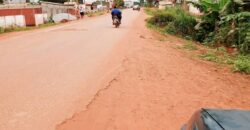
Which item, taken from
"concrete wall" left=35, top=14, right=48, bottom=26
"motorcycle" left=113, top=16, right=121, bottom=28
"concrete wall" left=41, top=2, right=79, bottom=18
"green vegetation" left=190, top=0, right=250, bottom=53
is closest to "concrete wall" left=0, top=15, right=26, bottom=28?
"concrete wall" left=35, top=14, right=48, bottom=26

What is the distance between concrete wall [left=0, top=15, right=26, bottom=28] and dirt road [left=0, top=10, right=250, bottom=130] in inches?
991

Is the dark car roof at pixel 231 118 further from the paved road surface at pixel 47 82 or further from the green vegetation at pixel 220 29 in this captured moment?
the green vegetation at pixel 220 29

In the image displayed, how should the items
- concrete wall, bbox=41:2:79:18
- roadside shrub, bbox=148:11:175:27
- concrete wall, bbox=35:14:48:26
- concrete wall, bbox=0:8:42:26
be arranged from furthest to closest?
concrete wall, bbox=41:2:79:18 → concrete wall, bbox=35:14:48:26 → concrete wall, bbox=0:8:42:26 → roadside shrub, bbox=148:11:175:27

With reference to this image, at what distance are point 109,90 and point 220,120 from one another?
15.8ft

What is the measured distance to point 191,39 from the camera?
20938mm

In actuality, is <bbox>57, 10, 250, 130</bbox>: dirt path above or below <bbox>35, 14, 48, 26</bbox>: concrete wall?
above

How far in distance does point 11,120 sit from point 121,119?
178cm

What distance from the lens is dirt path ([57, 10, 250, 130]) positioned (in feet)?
18.4

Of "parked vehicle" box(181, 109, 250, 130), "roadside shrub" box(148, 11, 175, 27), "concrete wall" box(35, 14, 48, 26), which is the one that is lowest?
"concrete wall" box(35, 14, 48, 26)

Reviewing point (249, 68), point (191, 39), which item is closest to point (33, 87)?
point (249, 68)

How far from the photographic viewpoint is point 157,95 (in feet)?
23.2

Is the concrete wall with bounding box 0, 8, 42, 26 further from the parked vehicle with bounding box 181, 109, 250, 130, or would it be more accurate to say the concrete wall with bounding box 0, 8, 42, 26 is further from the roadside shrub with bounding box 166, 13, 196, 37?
the parked vehicle with bounding box 181, 109, 250, 130

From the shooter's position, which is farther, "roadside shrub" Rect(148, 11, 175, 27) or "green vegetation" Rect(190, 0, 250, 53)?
"roadside shrub" Rect(148, 11, 175, 27)

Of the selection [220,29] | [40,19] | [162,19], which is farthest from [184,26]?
Result: [40,19]
